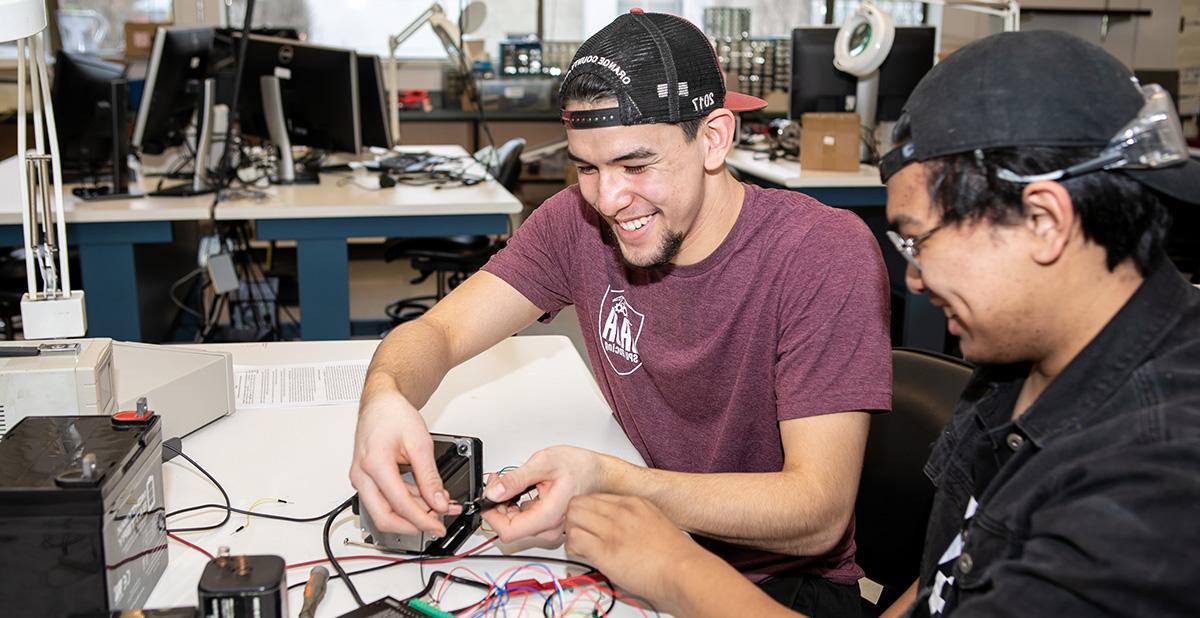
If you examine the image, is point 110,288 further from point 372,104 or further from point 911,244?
point 911,244

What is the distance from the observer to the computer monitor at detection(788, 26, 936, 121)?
4426 millimetres

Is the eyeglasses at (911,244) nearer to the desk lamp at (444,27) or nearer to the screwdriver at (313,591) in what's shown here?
the screwdriver at (313,591)

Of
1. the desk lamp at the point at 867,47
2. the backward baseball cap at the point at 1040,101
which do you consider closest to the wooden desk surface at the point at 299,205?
the desk lamp at the point at 867,47

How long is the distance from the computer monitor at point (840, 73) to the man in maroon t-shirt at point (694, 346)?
125 inches

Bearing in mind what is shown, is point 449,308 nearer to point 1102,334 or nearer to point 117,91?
point 1102,334

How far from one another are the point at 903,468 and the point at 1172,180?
67 centimetres

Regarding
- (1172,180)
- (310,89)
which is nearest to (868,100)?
(310,89)

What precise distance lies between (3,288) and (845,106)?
3483 millimetres

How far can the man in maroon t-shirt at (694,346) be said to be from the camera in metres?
1.16

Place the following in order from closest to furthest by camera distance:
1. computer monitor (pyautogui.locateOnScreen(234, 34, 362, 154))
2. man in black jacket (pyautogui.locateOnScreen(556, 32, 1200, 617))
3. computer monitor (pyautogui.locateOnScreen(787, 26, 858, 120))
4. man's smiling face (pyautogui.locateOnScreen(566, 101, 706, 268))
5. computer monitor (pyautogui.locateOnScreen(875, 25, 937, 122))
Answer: man in black jacket (pyautogui.locateOnScreen(556, 32, 1200, 617))
man's smiling face (pyautogui.locateOnScreen(566, 101, 706, 268))
computer monitor (pyautogui.locateOnScreen(234, 34, 362, 154))
computer monitor (pyautogui.locateOnScreen(875, 25, 937, 122))
computer monitor (pyautogui.locateOnScreen(787, 26, 858, 120))

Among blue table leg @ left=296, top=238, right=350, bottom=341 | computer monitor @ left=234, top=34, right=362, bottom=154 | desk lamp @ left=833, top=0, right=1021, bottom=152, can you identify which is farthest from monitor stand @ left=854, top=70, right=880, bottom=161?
blue table leg @ left=296, top=238, right=350, bottom=341

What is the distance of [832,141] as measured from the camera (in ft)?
13.0

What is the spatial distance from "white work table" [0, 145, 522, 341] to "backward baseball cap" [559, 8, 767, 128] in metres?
1.96

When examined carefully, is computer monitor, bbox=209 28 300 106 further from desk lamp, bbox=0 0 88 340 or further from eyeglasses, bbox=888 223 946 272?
eyeglasses, bbox=888 223 946 272
